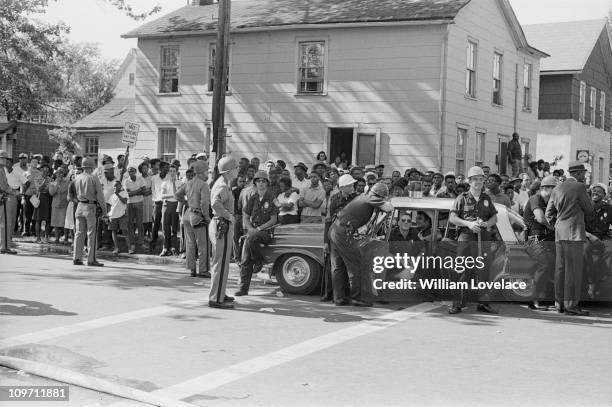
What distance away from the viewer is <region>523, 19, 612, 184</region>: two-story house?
103 ft

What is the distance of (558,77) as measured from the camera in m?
32.1

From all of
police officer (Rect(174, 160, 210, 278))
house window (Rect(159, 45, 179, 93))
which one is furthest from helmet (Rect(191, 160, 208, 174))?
house window (Rect(159, 45, 179, 93))

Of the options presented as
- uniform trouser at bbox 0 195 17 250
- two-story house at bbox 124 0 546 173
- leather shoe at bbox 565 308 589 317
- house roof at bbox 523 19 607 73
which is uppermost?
house roof at bbox 523 19 607 73

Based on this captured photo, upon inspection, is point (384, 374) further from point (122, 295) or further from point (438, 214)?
point (122, 295)

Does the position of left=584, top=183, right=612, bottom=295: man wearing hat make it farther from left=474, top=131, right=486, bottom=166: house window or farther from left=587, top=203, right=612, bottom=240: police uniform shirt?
left=474, top=131, right=486, bottom=166: house window

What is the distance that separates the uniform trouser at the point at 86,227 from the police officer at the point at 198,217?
6.24ft

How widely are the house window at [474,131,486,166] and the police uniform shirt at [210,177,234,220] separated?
49.0ft

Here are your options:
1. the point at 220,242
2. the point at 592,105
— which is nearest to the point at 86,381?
the point at 220,242

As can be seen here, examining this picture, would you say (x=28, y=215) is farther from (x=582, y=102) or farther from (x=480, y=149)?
(x=582, y=102)

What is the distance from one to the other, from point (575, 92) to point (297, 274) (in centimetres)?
2401

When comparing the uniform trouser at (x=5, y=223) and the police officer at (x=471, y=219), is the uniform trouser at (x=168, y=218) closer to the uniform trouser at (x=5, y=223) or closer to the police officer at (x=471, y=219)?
the uniform trouser at (x=5, y=223)

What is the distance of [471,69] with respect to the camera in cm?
2327

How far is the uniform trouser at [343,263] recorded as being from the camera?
10445 mm

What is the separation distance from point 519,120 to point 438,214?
1726 cm
